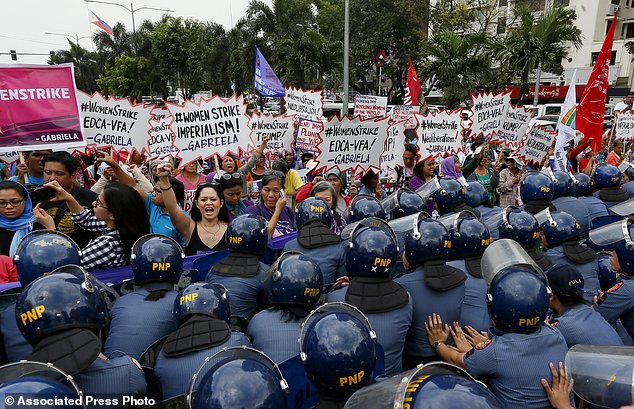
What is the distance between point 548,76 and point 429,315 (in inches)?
2085

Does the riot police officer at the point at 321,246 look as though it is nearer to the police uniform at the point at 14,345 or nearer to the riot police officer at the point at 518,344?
the riot police officer at the point at 518,344

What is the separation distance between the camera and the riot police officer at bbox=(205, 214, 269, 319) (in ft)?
12.2

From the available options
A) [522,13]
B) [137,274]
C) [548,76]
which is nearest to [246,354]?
[137,274]

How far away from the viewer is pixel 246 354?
2.10 m

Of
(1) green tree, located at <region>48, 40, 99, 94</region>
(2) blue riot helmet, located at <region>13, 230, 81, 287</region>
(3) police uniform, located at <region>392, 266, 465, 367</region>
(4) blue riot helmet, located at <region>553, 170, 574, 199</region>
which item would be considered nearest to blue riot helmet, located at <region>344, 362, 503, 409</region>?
(3) police uniform, located at <region>392, 266, 465, 367</region>

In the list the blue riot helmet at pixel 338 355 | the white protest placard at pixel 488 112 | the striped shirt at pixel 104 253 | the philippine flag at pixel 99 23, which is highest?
the philippine flag at pixel 99 23

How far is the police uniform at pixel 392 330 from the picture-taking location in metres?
3.12

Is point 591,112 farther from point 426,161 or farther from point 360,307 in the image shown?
point 360,307

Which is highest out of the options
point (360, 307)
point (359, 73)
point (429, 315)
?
point (359, 73)

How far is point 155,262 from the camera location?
3.28 metres

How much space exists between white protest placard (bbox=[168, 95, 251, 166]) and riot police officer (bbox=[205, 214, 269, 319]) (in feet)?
9.77

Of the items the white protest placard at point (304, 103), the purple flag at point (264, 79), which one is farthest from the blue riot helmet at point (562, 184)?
the purple flag at point (264, 79)

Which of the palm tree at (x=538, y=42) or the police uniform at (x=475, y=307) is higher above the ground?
the palm tree at (x=538, y=42)

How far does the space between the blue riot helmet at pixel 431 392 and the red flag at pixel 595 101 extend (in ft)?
32.7
